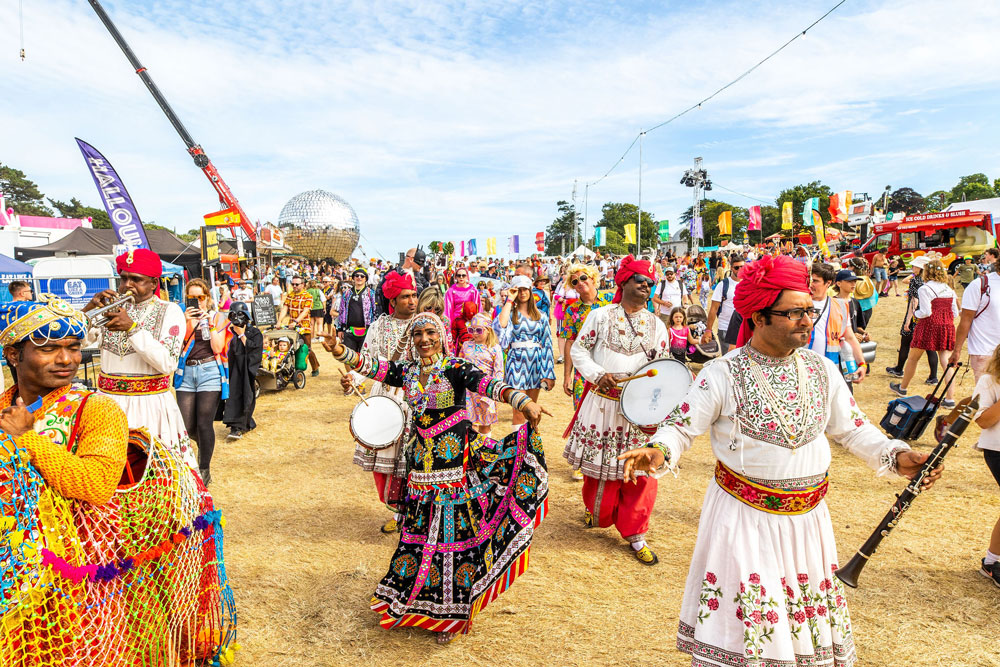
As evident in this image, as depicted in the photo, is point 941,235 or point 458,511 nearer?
point 458,511

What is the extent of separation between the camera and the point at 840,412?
2.66m

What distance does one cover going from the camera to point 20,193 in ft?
229

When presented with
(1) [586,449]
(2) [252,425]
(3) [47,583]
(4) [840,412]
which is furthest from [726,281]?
(3) [47,583]

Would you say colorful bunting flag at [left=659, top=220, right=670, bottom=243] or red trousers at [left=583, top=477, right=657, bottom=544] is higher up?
colorful bunting flag at [left=659, top=220, right=670, bottom=243]

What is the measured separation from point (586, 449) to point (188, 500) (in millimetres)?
2930

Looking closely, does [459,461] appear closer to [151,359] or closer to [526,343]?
[151,359]

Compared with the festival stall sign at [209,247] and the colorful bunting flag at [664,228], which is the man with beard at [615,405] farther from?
the colorful bunting flag at [664,228]

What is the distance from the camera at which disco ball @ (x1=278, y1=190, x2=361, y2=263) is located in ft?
117

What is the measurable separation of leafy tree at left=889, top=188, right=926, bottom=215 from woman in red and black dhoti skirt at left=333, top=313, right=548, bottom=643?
69.5 metres

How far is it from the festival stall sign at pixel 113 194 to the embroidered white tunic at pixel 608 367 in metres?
13.2

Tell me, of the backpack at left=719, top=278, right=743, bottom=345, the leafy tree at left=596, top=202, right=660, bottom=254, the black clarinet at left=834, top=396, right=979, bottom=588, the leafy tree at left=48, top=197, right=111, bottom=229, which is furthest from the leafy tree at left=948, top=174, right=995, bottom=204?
the leafy tree at left=48, top=197, right=111, bottom=229

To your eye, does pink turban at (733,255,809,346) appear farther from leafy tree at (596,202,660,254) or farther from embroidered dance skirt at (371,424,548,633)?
leafy tree at (596,202,660,254)

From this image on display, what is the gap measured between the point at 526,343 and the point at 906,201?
7137cm

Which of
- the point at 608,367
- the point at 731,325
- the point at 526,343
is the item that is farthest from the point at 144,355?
the point at 731,325
